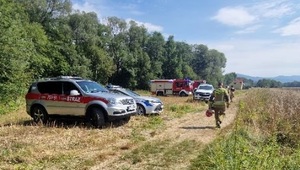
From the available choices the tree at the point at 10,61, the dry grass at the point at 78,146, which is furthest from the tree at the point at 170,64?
the dry grass at the point at 78,146

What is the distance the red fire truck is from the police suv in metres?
28.4

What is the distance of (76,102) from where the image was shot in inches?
512

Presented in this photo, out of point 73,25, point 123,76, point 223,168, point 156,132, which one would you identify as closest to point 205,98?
point 156,132

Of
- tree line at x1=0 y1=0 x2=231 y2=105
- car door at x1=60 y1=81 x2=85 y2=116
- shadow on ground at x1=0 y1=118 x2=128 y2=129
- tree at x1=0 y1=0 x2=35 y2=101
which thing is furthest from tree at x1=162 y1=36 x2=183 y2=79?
car door at x1=60 y1=81 x2=85 y2=116

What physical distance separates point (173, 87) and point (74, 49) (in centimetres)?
2050

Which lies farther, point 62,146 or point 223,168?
point 62,146

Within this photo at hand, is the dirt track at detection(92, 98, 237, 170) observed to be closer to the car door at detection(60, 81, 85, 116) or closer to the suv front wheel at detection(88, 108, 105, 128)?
the suv front wheel at detection(88, 108, 105, 128)

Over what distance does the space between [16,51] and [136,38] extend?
56.7m

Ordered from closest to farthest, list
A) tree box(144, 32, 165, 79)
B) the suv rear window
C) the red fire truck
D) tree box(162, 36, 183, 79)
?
the suv rear window, the red fire truck, tree box(144, 32, 165, 79), tree box(162, 36, 183, 79)

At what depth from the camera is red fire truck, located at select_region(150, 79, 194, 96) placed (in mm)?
42281

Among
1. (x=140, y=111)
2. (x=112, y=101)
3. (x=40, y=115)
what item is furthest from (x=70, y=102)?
(x=140, y=111)

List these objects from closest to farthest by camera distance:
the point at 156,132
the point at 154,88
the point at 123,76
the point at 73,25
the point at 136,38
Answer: the point at 156,132
the point at 154,88
the point at 73,25
the point at 123,76
the point at 136,38

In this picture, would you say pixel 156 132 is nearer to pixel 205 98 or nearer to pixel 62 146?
pixel 62 146

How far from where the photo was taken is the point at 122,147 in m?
9.55
